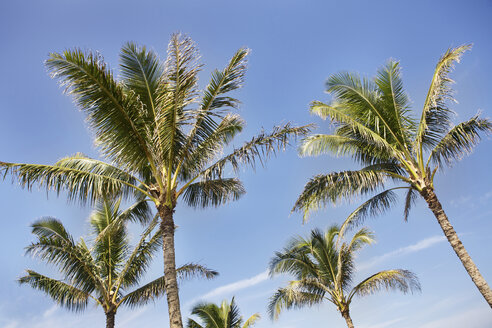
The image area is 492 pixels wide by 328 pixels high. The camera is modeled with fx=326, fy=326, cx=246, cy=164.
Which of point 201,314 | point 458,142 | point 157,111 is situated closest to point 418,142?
point 458,142

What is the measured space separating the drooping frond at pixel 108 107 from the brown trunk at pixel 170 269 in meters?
1.52

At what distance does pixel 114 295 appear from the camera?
12.3m

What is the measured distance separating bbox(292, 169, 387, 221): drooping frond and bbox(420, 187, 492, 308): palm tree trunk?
4.39 feet

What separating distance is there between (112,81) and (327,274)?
1292cm

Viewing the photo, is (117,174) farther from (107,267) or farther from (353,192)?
(353,192)

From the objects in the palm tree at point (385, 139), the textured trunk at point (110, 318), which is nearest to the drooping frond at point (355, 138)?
the palm tree at point (385, 139)

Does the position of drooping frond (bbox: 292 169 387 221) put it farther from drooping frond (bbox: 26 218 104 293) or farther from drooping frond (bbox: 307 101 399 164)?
drooping frond (bbox: 26 218 104 293)

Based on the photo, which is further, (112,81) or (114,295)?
(114,295)

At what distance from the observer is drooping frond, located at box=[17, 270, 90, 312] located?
1205 cm

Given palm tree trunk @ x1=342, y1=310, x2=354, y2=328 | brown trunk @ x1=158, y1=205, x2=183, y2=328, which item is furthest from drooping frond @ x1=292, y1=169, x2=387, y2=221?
palm tree trunk @ x1=342, y1=310, x2=354, y2=328

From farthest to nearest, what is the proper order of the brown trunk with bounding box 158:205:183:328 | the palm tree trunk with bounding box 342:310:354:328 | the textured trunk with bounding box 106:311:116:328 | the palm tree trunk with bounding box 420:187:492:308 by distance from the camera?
the palm tree trunk with bounding box 342:310:354:328
the textured trunk with bounding box 106:311:116:328
the palm tree trunk with bounding box 420:187:492:308
the brown trunk with bounding box 158:205:183:328

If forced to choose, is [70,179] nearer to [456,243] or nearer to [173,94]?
[173,94]

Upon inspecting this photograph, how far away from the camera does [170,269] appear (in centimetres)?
698

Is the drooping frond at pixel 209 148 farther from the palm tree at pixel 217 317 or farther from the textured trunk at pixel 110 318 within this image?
the palm tree at pixel 217 317
